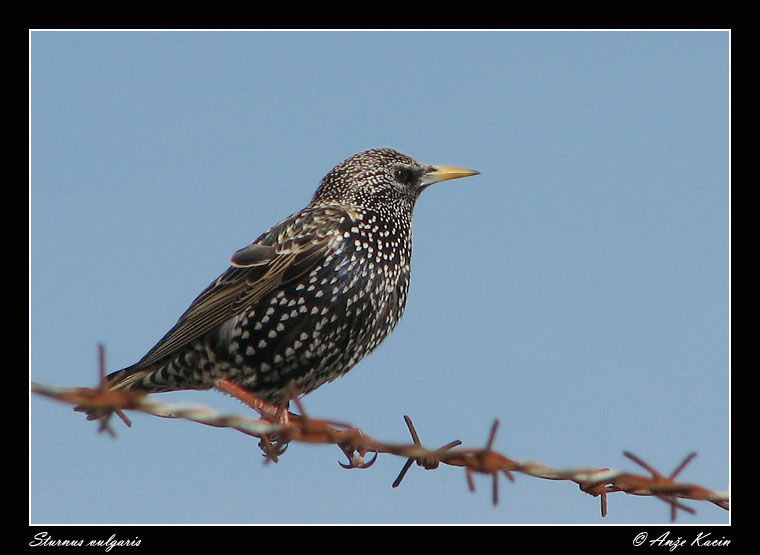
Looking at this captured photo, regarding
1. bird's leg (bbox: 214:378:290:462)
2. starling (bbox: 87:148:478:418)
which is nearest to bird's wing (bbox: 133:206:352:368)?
starling (bbox: 87:148:478:418)

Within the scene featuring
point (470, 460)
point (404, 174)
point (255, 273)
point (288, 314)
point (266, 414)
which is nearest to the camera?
point (470, 460)

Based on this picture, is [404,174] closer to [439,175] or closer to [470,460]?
[439,175]

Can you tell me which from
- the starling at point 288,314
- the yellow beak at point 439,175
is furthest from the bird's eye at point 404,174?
the starling at point 288,314

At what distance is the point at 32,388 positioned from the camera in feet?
7.63

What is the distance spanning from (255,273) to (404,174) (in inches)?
46.3

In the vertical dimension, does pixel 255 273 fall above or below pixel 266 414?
above

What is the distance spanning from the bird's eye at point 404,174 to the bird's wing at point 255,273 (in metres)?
0.64

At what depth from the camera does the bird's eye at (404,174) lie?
5.33 m

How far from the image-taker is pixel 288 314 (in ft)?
14.8

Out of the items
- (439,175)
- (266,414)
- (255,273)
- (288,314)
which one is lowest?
(266,414)

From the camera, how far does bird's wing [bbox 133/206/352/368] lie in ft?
15.0

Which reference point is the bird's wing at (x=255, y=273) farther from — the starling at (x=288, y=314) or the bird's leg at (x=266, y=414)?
the bird's leg at (x=266, y=414)

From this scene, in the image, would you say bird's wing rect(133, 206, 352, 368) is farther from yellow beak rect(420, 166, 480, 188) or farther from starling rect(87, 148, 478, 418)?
yellow beak rect(420, 166, 480, 188)

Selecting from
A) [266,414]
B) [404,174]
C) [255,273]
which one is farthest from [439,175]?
[266,414]
